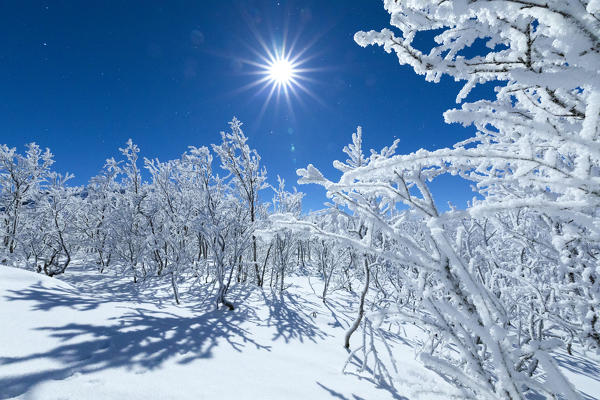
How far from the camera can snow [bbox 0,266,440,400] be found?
2156 mm

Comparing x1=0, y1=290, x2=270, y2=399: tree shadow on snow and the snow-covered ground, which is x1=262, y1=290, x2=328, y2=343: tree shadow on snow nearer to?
the snow-covered ground

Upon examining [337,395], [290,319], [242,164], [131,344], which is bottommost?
[337,395]

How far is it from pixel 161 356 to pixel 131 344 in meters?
0.46

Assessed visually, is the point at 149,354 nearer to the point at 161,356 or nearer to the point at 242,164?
the point at 161,356

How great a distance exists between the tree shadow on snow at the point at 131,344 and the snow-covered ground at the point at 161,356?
1 cm

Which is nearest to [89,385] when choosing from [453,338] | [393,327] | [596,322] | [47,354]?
[47,354]

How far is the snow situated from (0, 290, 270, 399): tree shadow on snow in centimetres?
1

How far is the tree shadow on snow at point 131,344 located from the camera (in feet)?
7.21

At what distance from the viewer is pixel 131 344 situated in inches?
120

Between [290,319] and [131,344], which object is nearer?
[131,344]

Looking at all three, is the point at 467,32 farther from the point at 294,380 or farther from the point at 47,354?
the point at 47,354

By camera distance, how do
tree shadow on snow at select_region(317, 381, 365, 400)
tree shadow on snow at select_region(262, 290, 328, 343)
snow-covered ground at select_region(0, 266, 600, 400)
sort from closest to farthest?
snow-covered ground at select_region(0, 266, 600, 400), tree shadow on snow at select_region(317, 381, 365, 400), tree shadow on snow at select_region(262, 290, 328, 343)

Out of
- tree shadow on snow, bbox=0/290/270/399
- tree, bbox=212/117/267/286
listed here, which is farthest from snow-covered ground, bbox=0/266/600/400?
tree, bbox=212/117/267/286

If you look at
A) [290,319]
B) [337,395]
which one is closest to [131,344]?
[337,395]
